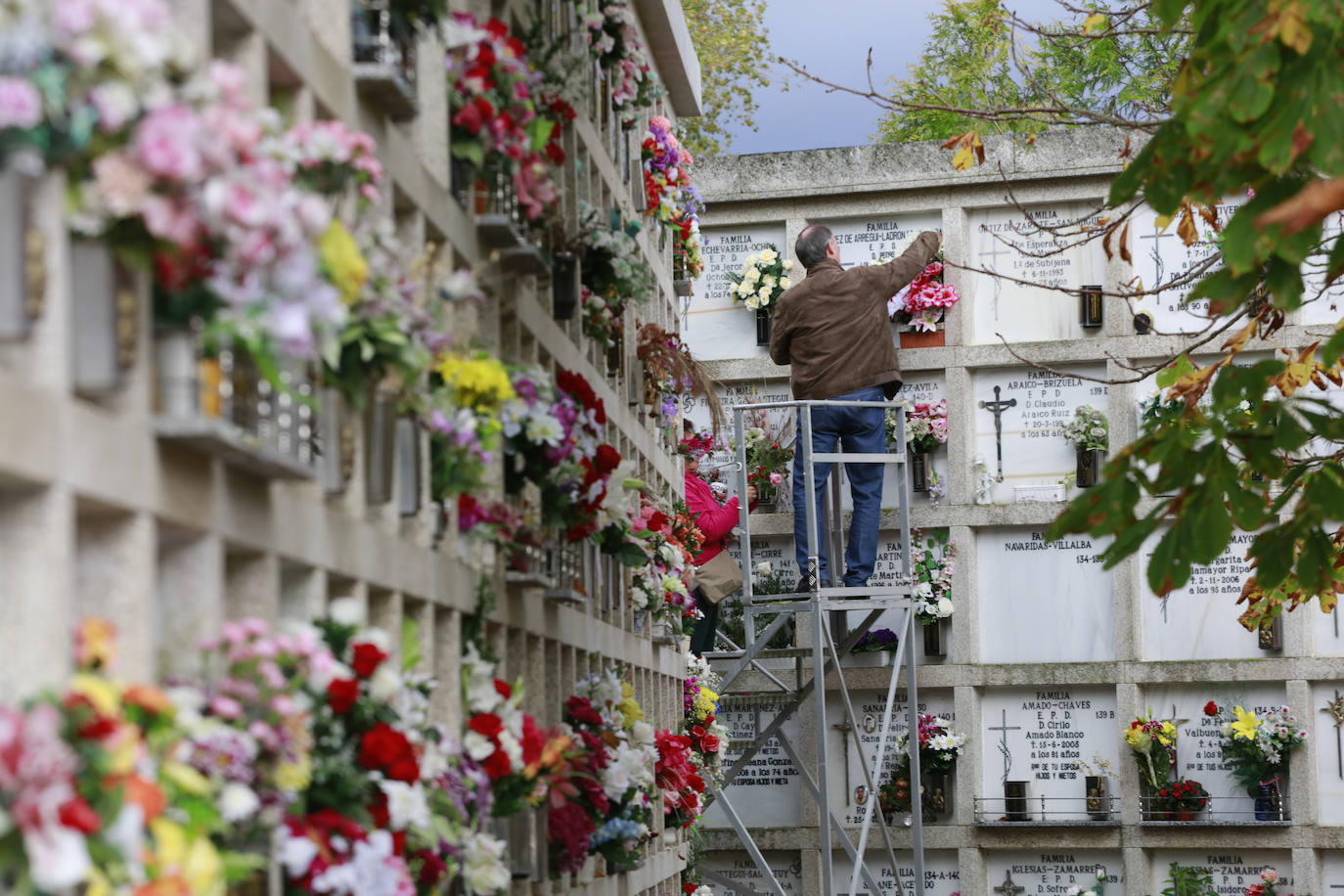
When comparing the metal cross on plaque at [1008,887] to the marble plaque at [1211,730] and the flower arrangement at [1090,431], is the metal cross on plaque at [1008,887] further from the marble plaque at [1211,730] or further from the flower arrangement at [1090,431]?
the flower arrangement at [1090,431]

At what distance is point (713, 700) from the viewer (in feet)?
34.0

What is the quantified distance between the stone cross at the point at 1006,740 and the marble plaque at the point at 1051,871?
0.50 m

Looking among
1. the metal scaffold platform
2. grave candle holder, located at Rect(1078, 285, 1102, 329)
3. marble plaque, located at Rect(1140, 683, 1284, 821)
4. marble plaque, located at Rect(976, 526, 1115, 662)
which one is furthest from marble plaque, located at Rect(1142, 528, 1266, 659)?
the metal scaffold platform

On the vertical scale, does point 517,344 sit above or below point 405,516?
above

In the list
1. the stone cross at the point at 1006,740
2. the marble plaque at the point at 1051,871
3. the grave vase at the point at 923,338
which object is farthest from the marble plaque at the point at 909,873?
the grave vase at the point at 923,338

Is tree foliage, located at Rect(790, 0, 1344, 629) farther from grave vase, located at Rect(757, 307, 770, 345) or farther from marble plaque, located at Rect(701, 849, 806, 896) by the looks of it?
grave vase, located at Rect(757, 307, 770, 345)

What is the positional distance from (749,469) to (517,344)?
5880mm

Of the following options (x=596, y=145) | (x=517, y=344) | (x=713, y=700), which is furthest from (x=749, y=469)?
(x=517, y=344)

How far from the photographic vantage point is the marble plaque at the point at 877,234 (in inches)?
467

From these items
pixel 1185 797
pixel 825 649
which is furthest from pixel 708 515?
pixel 1185 797

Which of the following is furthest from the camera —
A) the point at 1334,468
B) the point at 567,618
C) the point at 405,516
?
the point at 567,618

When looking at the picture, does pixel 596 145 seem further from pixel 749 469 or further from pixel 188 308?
pixel 188 308

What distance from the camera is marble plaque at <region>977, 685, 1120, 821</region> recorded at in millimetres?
11180

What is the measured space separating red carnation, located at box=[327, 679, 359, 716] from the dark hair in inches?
315
